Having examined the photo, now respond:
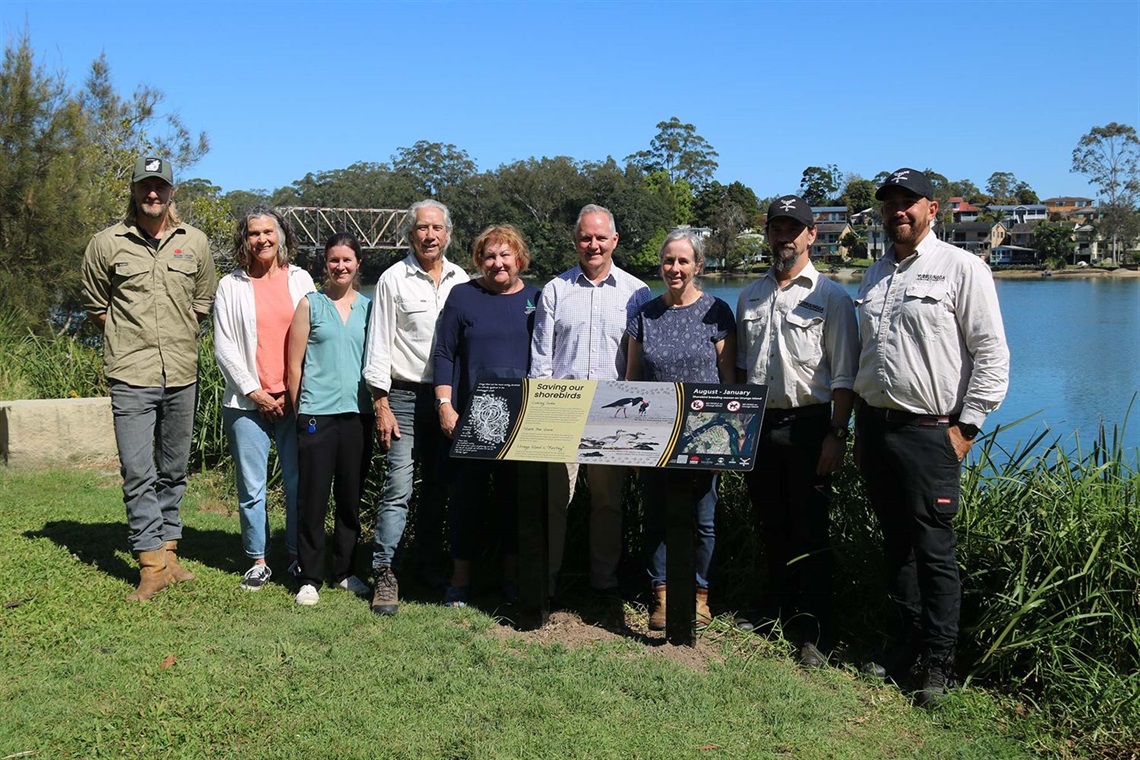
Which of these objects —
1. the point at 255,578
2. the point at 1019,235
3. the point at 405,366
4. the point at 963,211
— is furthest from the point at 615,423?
the point at 963,211

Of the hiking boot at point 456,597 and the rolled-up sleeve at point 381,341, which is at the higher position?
the rolled-up sleeve at point 381,341

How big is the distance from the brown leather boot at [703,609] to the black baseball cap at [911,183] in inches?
76.3

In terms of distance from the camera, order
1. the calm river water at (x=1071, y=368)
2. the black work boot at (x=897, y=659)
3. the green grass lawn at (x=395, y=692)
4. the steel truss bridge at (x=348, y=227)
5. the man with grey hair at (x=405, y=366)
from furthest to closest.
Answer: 1. the steel truss bridge at (x=348, y=227)
2. the calm river water at (x=1071, y=368)
3. the man with grey hair at (x=405, y=366)
4. the black work boot at (x=897, y=659)
5. the green grass lawn at (x=395, y=692)

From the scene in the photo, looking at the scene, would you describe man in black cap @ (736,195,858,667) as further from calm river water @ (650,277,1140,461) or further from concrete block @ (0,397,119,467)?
concrete block @ (0,397,119,467)

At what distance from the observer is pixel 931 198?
3.68 m

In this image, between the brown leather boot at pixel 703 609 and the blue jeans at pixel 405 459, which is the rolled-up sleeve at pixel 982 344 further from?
the blue jeans at pixel 405 459

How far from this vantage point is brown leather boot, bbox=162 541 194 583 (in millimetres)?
4824

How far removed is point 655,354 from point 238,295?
205 centimetres

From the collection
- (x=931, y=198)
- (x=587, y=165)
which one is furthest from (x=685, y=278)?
(x=587, y=165)

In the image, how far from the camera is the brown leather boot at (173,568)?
4824 mm

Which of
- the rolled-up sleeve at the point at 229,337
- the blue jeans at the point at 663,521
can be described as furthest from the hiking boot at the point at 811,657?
the rolled-up sleeve at the point at 229,337

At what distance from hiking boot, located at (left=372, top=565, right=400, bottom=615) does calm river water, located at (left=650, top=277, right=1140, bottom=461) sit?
3.04 meters

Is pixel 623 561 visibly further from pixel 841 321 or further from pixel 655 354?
pixel 841 321

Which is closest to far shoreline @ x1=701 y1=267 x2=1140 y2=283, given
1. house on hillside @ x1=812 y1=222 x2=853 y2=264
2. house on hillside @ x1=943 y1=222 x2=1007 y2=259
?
house on hillside @ x1=943 y1=222 x2=1007 y2=259
